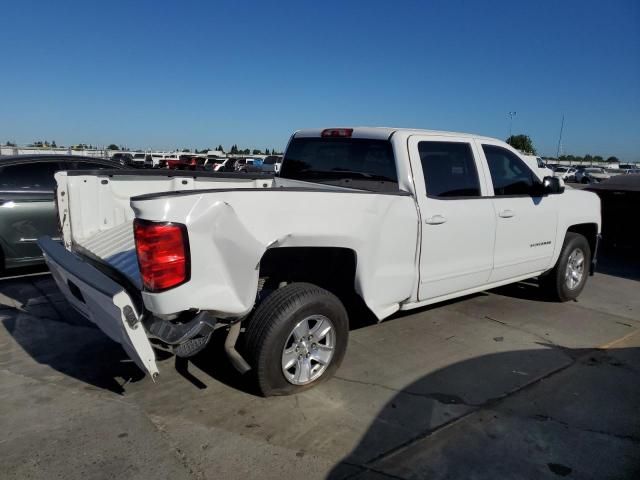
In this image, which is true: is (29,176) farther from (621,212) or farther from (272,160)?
(272,160)

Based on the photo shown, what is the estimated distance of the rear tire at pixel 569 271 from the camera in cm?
559

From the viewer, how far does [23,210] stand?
6.00 m

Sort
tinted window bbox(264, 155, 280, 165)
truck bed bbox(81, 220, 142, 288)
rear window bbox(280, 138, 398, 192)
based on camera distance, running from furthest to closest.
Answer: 1. tinted window bbox(264, 155, 280, 165)
2. rear window bbox(280, 138, 398, 192)
3. truck bed bbox(81, 220, 142, 288)

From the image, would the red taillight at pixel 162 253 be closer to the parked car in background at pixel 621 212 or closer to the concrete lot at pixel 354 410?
the concrete lot at pixel 354 410

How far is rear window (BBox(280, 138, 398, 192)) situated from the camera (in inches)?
160

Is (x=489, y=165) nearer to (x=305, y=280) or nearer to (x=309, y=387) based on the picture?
(x=305, y=280)

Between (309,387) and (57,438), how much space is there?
1579mm

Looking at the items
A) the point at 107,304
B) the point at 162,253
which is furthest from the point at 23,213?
the point at 162,253

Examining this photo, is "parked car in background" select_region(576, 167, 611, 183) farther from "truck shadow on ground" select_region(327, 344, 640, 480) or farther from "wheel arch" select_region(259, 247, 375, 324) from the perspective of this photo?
"wheel arch" select_region(259, 247, 375, 324)

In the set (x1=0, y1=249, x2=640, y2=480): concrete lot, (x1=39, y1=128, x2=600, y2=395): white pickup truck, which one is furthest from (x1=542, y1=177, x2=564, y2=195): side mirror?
(x1=0, y1=249, x2=640, y2=480): concrete lot

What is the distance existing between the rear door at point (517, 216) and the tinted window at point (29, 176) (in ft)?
17.7

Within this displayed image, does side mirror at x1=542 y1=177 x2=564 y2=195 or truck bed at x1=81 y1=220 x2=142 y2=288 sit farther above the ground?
side mirror at x1=542 y1=177 x2=564 y2=195

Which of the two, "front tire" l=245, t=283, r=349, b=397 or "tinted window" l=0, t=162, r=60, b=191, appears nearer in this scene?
"front tire" l=245, t=283, r=349, b=397

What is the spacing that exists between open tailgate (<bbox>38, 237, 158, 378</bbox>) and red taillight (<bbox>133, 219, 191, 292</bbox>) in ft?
0.67
